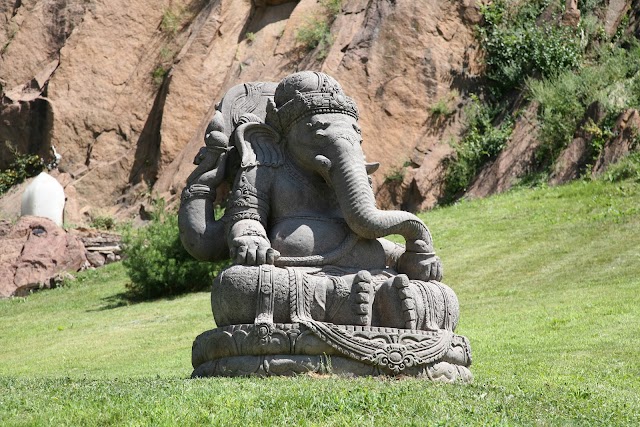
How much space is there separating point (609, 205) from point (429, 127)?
25.5 feet

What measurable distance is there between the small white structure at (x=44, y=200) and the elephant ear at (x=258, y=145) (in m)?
20.4

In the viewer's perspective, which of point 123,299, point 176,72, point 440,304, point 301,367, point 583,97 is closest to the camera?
point 301,367

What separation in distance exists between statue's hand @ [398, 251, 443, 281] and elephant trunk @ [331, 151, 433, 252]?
0.16 feet

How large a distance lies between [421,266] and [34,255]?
1769cm

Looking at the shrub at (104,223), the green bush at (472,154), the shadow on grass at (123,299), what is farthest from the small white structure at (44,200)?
the green bush at (472,154)

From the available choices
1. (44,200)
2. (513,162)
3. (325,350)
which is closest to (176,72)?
(44,200)

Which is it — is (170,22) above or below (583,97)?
above

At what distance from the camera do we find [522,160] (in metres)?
22.5

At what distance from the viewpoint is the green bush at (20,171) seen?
1277 inches

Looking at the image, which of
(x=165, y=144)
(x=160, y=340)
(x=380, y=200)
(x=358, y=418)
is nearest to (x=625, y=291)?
(x=160, y=340)

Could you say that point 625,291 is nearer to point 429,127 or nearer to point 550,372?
point 550,372

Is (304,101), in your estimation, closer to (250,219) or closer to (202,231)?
(250,219)

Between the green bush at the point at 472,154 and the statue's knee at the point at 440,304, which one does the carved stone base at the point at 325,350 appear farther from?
the green bush at the point at 472,154

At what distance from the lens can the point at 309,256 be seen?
7762 mm
